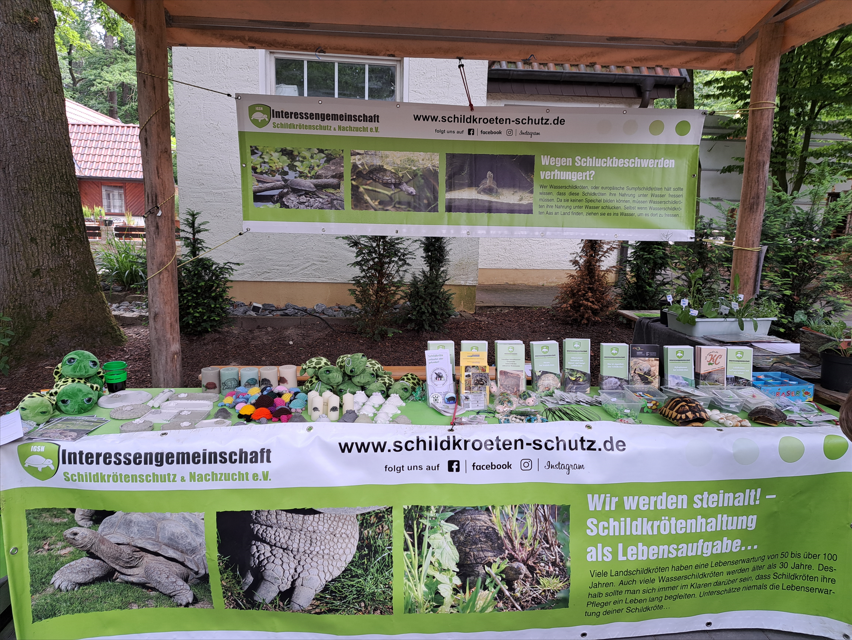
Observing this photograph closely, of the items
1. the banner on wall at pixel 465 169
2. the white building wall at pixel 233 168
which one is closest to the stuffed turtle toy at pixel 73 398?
the banner on wall at pixel 465 169

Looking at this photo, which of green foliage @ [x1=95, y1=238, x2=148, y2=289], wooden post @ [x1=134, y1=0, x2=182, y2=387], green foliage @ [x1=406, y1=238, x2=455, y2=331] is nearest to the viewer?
wooden post @ [x1=134, y1=0, x2=182, y2=387]

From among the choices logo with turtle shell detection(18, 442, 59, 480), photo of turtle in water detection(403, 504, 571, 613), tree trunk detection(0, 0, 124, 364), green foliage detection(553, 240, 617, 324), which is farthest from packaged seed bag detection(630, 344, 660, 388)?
tree trunk detection(0, 0, 124, 364)

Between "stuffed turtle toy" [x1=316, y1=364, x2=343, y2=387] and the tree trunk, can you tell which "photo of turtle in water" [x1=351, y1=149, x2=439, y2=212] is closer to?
"stuffed turtle toy" [x1=316, y1=364, x2=343, y2=387]

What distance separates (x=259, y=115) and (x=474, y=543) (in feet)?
8.77

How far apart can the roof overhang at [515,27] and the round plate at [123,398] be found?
2060 millimetres

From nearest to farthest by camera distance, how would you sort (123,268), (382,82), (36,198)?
(36,198)
(382,82)
(123,268)

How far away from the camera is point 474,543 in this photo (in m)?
2.12

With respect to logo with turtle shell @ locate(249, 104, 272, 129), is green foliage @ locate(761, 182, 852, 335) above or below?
below

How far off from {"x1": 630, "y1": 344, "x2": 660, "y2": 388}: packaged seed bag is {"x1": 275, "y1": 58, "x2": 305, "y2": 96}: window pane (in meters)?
5.86

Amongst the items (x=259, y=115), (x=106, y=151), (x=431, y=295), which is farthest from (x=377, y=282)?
(x=106, y=151)

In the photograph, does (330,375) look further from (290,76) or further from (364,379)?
A: (290,76)

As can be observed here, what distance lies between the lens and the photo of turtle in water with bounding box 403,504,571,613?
2102mm

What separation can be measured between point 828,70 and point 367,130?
321 inches

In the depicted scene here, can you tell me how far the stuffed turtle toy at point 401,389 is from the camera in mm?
2645
